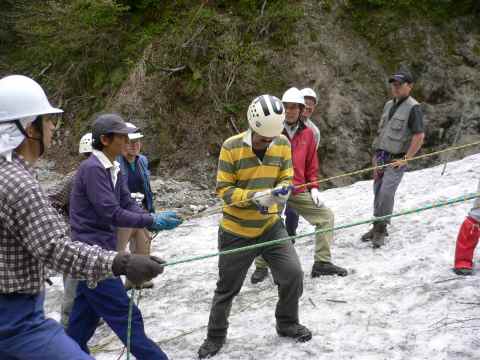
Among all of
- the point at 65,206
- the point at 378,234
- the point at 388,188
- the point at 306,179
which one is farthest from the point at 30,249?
the point at 378,234

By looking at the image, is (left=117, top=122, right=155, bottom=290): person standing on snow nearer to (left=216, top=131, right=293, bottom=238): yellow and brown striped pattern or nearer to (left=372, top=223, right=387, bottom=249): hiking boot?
(left=216, top=131, right=293, bottom=238): yellow and brown striped pattern

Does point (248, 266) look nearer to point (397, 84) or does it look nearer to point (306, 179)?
point (306, 179)

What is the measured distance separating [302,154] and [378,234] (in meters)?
2.05

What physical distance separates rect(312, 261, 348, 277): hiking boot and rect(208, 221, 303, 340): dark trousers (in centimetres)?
174

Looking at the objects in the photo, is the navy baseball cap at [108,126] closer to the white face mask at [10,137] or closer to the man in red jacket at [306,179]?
the white face mask at [10,137]

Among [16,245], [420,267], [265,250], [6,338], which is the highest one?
[16,245]

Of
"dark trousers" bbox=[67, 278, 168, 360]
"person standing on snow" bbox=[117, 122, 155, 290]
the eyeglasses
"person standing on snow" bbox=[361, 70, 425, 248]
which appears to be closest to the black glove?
"dark trousers" bbox=[67, 278, 168, 360]

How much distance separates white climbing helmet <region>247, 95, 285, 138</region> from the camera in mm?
4152

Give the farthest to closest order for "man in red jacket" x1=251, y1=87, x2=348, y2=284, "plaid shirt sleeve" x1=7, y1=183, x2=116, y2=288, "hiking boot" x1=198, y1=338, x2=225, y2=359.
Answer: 1. "man in red jacket" x1=251, y1=87, x2=348, y2=284
2. "hiking boot" x1=198, y1=338, x2=225, y2=359
3. "plaid shirt sleeve" x1=7, y1=183, x2=116, y2=288

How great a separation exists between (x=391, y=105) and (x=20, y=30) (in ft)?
47.1

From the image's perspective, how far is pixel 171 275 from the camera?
7156mm

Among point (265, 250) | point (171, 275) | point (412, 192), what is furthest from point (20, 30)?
point (265, 250)

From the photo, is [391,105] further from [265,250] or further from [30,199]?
[30,199]

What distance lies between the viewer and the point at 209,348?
4.63m
